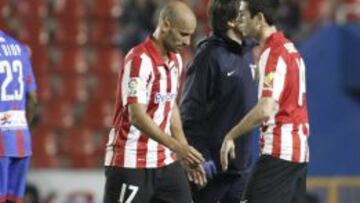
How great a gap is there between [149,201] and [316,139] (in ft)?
22.5

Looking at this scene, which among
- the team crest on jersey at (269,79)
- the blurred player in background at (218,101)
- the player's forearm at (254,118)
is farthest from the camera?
the blurred player in background at (218,101)

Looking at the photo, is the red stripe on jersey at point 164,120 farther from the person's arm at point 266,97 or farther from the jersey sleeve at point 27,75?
the jersey sleeve at point 27,75

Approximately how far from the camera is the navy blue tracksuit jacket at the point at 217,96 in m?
8.35

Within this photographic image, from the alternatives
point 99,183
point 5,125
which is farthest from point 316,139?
point 5,125

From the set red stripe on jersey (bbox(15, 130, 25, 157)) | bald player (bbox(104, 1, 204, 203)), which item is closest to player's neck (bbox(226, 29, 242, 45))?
bald player (bbox(104, 1, 204, 203))

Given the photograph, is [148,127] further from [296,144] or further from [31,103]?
[31,103]

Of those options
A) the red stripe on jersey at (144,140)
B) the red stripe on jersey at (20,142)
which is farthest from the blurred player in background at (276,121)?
the red stripe on jersey at (20,142)

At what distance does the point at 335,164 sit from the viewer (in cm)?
1424

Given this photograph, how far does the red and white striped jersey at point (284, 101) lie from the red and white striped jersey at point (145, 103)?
0.66 metres

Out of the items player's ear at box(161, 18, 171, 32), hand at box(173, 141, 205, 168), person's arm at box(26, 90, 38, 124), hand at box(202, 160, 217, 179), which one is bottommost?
hand at box(202, 160, 217, 179)

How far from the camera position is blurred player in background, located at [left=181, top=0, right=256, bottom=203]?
8.35 metres

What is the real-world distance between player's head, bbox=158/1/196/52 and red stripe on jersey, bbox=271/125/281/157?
801 mm

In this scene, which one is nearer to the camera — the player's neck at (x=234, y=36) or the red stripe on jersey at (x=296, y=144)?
the red stripe on jersey at (x=296, y=144)

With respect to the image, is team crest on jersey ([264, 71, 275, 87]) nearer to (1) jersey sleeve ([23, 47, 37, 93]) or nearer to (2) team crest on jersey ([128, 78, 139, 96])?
(2) team crest on jersey ([128, 78, 139, 96])
